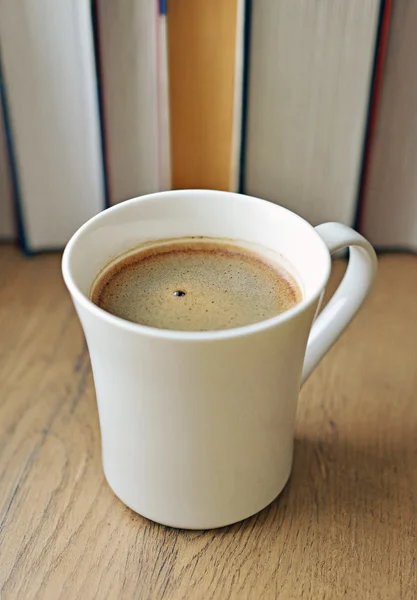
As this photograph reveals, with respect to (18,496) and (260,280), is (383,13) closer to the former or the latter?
(260,280)

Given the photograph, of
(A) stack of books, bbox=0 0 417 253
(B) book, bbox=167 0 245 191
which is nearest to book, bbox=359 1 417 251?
(A) stack of books, bbox=0 0 417 253

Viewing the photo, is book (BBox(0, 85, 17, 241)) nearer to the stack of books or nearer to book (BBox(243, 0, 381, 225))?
A: the stack of books

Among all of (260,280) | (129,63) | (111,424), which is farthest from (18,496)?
(129,63)

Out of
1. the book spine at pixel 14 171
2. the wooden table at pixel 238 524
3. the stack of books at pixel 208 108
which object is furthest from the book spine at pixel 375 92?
the book spine at pixel 14 171

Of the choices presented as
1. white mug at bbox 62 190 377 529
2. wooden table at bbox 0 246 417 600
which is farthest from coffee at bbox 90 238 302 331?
wooden table at bbox 0 246 417 600

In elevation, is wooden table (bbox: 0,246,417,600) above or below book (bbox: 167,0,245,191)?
below

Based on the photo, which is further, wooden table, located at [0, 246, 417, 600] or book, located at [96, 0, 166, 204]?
book, located at [96, 0, 166, 204]

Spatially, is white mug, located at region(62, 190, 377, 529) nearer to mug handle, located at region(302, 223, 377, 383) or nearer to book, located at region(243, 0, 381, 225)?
mug handle, located at region(302, 223, 377, 383)

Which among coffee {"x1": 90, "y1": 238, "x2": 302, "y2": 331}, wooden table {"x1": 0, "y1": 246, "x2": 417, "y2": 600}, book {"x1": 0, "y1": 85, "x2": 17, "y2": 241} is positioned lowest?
wooden table {"x1": 0, "y1": 246, "x2": 417, "y2": 600}
